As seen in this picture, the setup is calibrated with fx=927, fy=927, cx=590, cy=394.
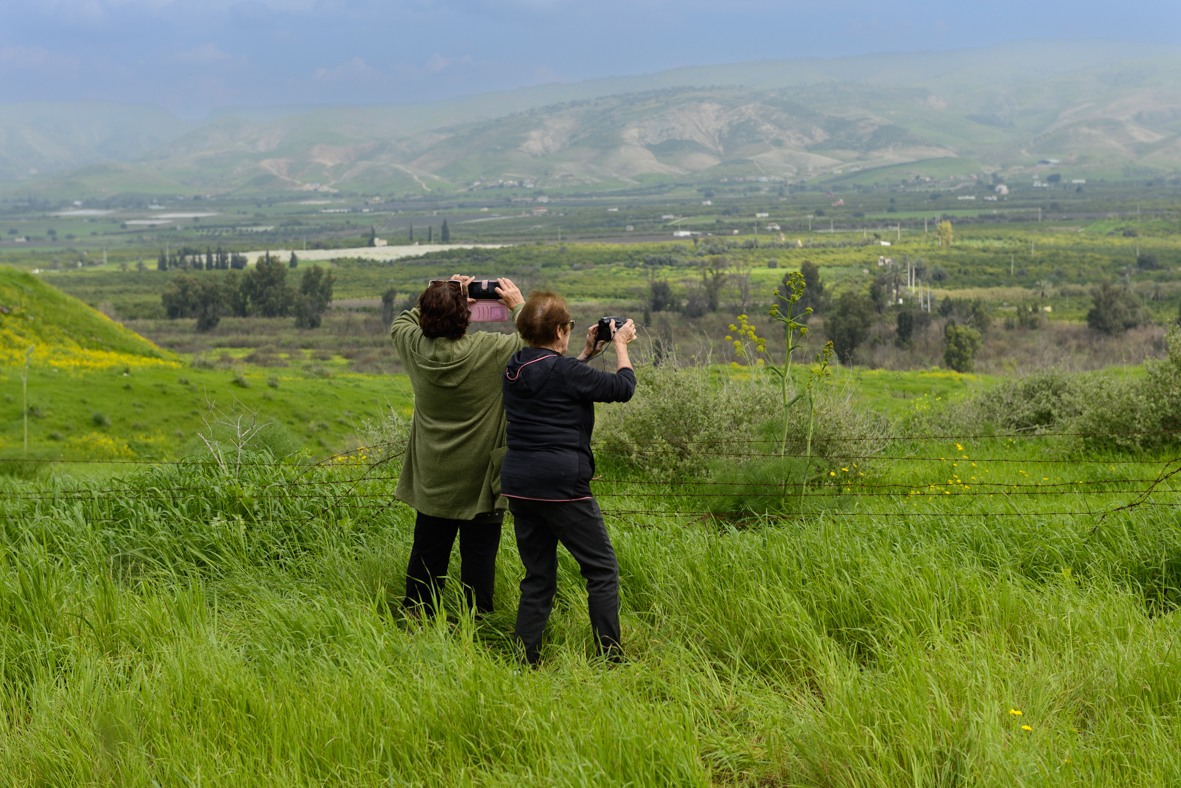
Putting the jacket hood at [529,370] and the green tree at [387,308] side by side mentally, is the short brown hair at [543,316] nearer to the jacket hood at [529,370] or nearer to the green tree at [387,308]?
the jacket hood at [529,370]

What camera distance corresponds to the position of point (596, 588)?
4.20 meters

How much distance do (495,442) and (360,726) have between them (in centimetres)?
151

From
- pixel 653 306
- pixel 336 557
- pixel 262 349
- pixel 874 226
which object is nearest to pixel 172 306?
pixel 262 349

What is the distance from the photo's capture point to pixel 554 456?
407 cm

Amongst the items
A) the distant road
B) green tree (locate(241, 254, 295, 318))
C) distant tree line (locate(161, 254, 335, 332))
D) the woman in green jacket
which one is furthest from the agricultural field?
the distant road

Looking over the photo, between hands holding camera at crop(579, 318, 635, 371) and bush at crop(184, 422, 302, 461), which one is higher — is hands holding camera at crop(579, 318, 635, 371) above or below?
above

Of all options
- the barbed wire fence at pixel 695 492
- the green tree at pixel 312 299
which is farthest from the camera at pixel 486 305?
the green tree at pixel 312 299

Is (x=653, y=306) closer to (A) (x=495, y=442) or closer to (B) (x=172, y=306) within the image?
(B) (x=172, y=306)

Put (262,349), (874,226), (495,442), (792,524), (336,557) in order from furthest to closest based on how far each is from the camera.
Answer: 1. (874,226)
2. (262,349)
3. (792,524)
4. (336,557)
5. (495,442)

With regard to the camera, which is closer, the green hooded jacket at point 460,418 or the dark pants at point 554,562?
the dark pants at point 554,562

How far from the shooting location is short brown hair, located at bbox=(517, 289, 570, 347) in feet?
13.4

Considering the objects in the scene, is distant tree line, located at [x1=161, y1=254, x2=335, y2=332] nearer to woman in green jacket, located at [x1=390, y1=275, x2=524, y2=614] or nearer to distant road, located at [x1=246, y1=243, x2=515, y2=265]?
distant road, located at [x1=246, y1=243, x2=515, y2=265]

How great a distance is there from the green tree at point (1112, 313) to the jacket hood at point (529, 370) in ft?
239

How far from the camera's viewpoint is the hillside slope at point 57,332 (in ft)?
129
